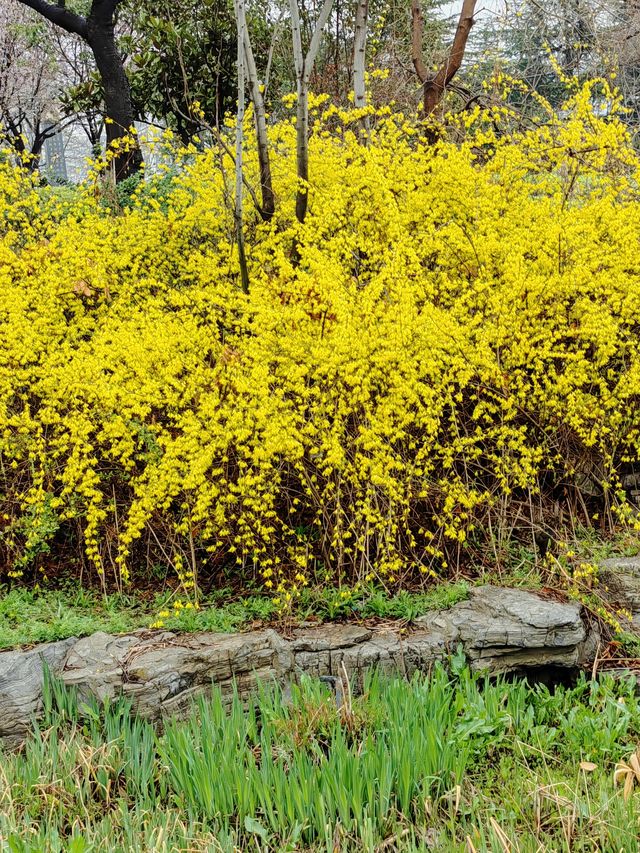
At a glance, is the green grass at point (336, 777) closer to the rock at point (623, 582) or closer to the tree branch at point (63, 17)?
the rock at point (623, 582)

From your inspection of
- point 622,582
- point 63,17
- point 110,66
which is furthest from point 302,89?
point 63,17

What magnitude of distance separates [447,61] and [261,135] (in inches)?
110

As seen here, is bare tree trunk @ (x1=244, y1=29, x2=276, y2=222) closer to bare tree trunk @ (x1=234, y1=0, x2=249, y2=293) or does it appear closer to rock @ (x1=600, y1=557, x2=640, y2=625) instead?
bare tree trunk @ (x1=234, y1=0, x2=249, y2=293)

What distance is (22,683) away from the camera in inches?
128

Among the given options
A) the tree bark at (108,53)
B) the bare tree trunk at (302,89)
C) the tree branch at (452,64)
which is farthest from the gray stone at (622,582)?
the tree bark at (108,53)

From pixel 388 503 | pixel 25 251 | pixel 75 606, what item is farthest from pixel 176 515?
pixel 25 251

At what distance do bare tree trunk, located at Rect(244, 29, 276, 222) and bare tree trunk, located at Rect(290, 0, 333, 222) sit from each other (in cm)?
24

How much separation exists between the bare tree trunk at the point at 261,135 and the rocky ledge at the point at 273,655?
11.3 ft

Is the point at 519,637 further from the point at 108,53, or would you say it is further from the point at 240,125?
the point at 108,53

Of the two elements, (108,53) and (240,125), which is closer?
(240,125)

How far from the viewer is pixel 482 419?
4.76 m

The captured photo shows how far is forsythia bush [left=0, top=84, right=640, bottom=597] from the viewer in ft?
13.3

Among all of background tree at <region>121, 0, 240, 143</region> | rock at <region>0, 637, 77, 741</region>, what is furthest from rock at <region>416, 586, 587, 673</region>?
background tree at <region>121, 0, 240, 143</region>

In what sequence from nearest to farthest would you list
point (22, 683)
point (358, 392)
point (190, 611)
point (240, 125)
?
point (22, 683), point (190, 611), point (358, 392), point (240, 125)
